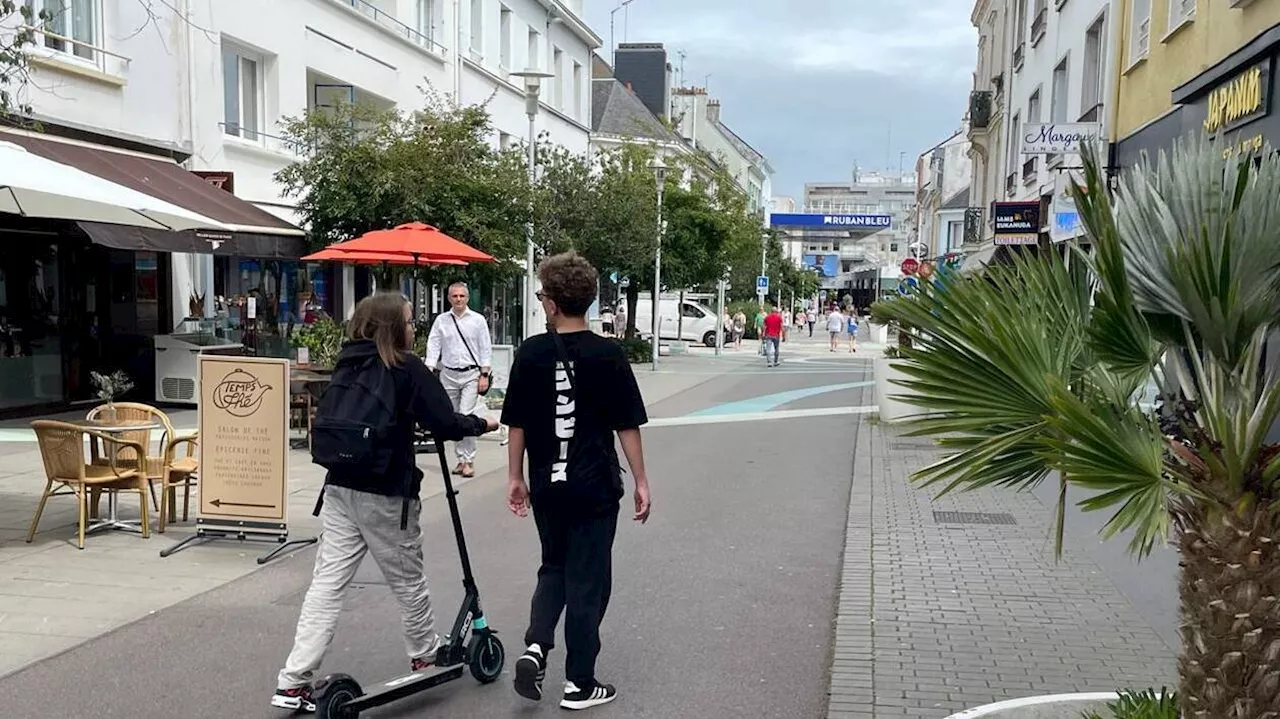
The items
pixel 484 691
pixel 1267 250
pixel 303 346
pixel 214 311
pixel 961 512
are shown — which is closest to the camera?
pixel 1267 250

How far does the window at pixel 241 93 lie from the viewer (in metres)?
16.2

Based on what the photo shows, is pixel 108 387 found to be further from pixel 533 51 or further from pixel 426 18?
pixel 533 51

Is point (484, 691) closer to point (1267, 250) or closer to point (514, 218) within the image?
point (1267, 250)

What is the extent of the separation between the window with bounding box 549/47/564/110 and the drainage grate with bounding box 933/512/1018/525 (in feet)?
82.8

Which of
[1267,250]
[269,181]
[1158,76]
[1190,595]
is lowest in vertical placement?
[1190,595]

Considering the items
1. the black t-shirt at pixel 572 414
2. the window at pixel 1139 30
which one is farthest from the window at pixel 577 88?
the black t-shirt at pixel 572 414

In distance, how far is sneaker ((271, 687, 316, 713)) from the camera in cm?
406

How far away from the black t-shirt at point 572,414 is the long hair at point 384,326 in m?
0.50

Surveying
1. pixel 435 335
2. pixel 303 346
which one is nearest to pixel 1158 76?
pixel 435 335

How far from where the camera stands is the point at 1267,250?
2.71 metres

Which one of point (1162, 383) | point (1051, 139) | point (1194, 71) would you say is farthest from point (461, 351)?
point (1051, 139)

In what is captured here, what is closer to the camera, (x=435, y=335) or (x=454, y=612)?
(x=454, y=612)

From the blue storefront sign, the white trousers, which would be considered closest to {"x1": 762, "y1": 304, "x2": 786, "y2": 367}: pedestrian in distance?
the white trousers

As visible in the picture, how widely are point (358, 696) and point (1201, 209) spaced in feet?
11.1
